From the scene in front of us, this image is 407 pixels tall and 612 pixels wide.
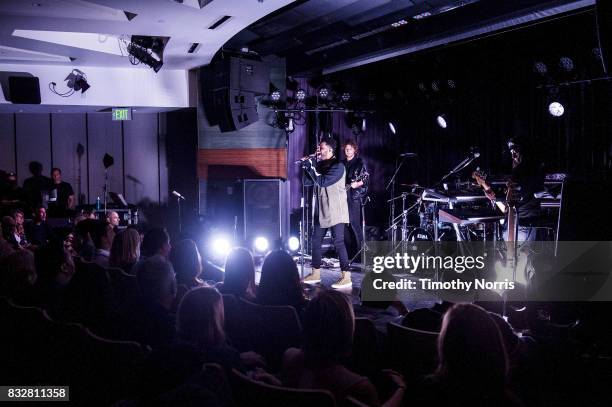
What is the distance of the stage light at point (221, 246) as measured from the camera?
9.13 meters

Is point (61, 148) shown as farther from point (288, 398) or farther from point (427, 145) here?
point (288, 398)

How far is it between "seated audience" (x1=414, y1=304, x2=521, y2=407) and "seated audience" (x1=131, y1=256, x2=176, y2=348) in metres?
1.42

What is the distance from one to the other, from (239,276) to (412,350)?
147 cm

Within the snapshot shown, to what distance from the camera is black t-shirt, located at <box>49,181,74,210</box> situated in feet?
33.6

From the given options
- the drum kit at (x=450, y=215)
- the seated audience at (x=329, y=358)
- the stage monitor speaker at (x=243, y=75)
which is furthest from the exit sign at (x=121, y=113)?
the seated audience at (x=329, y=358)

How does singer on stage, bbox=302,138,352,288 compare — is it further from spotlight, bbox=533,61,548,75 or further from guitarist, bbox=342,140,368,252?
spotlight, bbox=533,61,548,75

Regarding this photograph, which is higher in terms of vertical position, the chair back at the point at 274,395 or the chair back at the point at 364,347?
the chair back at the point at 274,395

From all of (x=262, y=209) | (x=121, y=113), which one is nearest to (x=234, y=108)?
(x=262, y=209)

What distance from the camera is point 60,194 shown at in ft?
33.8

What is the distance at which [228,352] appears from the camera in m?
2.37

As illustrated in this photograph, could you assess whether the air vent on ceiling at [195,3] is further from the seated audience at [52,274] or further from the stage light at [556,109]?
the stage light at [556,109]

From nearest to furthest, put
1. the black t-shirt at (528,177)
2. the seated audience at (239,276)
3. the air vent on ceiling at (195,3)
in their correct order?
the seated audience at (239,276)
the black t-shirt at (528,177)
the air vent on ceiling at (195,3)

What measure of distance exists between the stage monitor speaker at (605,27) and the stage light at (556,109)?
4.09 m

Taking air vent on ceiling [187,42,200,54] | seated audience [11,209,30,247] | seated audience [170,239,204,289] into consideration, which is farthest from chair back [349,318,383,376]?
air vent on ceiling [187,42,200,54]
